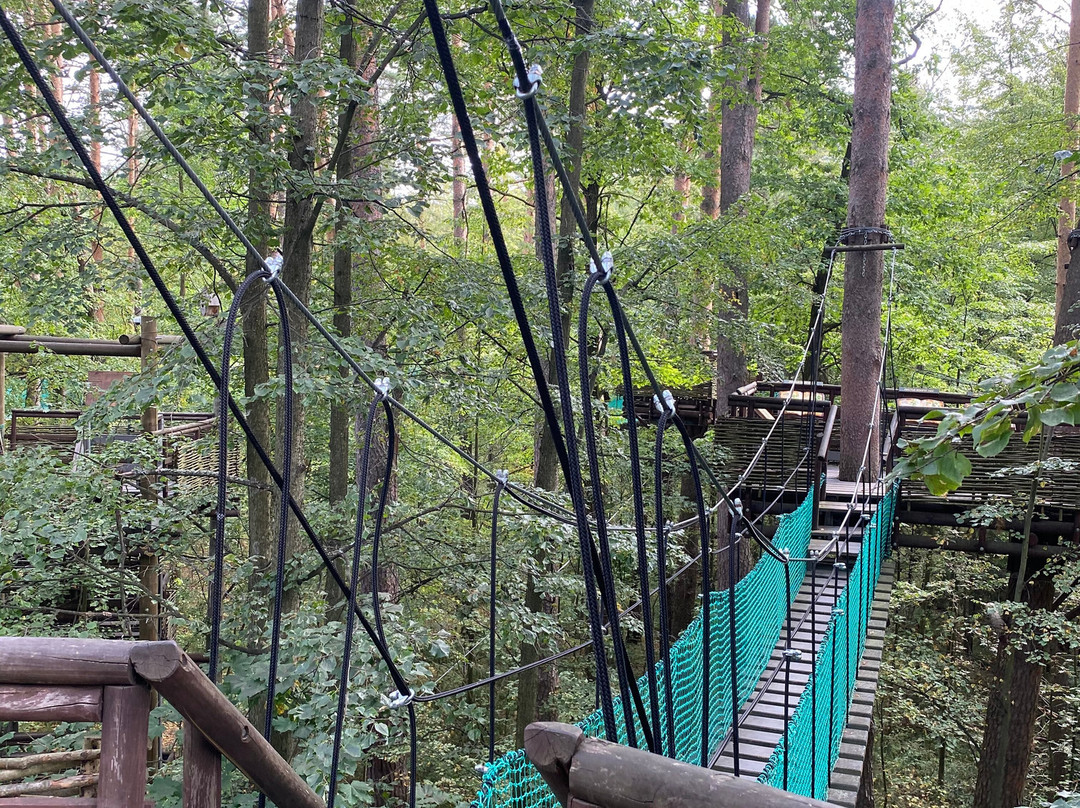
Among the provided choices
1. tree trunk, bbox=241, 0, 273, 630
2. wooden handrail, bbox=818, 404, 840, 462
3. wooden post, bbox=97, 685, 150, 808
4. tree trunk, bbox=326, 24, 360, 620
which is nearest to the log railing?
wooden handrail, bbox=818, 404, 840, 462

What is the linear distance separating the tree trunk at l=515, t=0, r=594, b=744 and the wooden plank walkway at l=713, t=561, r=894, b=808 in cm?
126

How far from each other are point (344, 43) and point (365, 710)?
391 centimetres

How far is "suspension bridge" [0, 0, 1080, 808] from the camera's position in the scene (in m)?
0.94

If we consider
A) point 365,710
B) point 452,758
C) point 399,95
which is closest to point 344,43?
point 399,95

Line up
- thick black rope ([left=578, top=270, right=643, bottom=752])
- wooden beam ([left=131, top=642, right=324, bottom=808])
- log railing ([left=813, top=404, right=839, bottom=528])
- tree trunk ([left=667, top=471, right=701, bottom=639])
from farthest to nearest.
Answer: tree trunk ([left=667, top=471, right=701, bottom=639])
log railing ([left=813, top=404, right=839, bottom=528])
thick black rope ([left=578, top=270, right=643, bottom=752])
wooden beam ([left=131, top=642, right=324, bottom=808])

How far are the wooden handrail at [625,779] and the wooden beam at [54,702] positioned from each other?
484 millimetres

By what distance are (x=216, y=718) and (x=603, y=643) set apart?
1.73 ft

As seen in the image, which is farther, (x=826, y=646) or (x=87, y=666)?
(x=826, y=646)

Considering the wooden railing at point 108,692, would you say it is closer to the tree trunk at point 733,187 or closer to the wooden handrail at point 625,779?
the wooden handrail at point 625,779

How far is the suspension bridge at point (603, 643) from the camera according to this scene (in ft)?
3.07

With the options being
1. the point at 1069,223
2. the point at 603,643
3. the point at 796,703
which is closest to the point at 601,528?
the point at 603,643

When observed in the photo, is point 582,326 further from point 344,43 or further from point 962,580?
point 962,580

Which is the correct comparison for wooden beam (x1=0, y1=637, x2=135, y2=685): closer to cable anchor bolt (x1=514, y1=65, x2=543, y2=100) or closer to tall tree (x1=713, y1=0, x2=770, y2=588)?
cable anchor bolt (x1=514, y1=65, x2=543, y2=100)

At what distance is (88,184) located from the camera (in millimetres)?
3268
